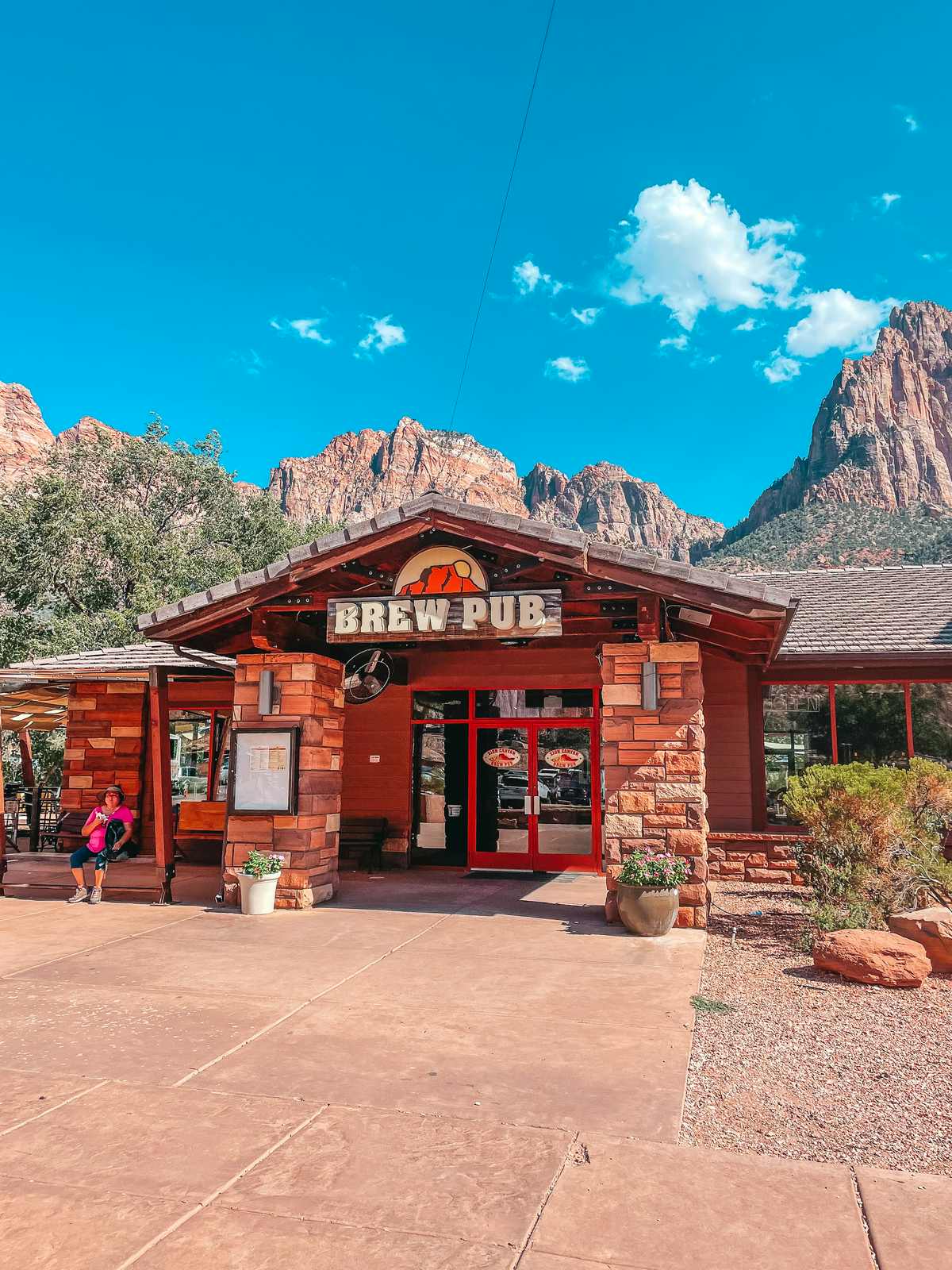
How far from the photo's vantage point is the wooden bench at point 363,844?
1345cm

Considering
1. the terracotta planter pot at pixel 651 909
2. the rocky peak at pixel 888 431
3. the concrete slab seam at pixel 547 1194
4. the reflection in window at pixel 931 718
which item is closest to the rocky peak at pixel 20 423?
the rocky peak at pixel 888 431

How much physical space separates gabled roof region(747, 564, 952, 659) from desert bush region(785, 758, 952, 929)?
2.91 m

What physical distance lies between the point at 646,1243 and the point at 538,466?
136 meters

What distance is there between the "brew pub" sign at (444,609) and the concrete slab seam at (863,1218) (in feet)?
19.6

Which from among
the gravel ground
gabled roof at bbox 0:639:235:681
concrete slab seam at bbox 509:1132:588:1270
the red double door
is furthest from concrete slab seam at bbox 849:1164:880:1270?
the red double door

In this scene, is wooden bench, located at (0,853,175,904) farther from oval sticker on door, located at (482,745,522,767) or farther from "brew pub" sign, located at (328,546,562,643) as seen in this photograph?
oval sticker on door, located at (482,745,522,767)

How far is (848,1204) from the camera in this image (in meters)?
3.33

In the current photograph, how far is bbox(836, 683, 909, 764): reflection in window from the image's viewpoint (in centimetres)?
1284

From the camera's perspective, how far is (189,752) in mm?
14898

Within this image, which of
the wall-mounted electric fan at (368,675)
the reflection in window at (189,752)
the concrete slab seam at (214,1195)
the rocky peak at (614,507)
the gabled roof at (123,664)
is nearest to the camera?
the concrete slab seam at (214,1195)

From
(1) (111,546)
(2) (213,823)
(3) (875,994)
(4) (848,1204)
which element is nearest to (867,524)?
(1) (111,546)

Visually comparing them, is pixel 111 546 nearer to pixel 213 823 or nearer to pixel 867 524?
pixel 213 823

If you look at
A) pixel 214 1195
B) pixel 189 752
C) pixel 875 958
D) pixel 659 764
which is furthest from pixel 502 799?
pixel 214 1195

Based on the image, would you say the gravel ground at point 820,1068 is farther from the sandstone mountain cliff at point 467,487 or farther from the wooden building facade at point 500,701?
the sandstone mountain cliff at point 467,487
